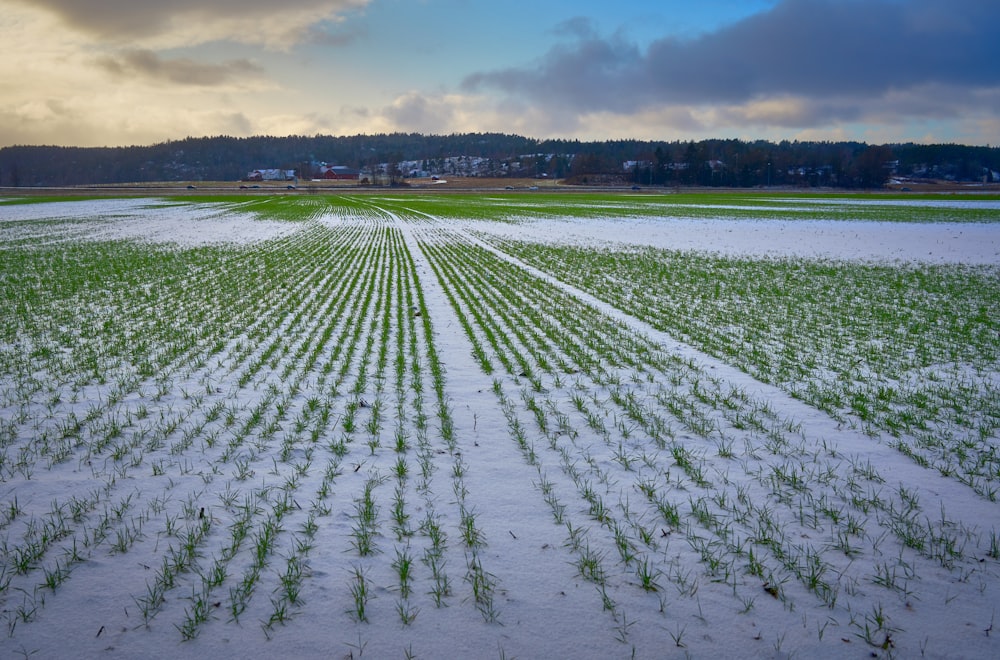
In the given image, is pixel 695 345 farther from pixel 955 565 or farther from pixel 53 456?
pixel 53 456

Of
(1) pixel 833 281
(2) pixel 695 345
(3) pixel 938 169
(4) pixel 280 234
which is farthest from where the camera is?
(3) pixel 938 169

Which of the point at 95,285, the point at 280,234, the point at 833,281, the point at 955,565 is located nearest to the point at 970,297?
the point at 833,281

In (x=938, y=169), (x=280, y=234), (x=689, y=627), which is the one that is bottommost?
(x=689, y=627)

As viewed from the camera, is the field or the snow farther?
the snow

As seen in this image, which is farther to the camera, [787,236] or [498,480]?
[787,236]

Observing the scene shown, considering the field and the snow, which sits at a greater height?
the snow

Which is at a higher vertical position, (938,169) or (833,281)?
(938,169)

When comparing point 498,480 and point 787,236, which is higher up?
point 787,236

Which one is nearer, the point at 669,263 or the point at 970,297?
the point at 970,297
